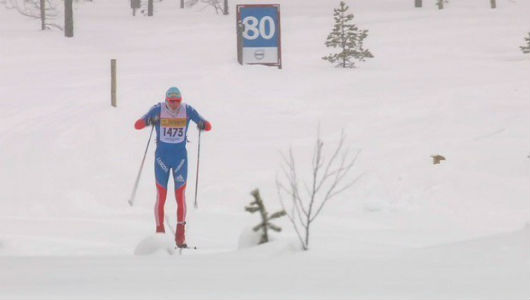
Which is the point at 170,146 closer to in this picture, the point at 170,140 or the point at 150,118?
the point at 170,140

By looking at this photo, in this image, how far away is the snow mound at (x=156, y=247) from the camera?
7.04 metres

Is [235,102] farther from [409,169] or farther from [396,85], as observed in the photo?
[409,169]

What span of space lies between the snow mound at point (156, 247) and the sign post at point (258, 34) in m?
15.2

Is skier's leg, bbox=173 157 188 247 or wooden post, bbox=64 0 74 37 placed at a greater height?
wooden post, bbox=64 0 74 37

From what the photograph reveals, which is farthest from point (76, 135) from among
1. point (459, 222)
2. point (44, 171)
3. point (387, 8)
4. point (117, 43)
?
point (387, 8)

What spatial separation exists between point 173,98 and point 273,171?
13.7 ft

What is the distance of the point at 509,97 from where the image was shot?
17047 millimetres

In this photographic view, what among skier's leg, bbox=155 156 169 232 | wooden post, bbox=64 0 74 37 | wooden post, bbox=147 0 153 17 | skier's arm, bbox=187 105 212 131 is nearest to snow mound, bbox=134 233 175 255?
skier's leg, bbox=155 156 169 232

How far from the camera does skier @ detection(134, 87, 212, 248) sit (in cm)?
918

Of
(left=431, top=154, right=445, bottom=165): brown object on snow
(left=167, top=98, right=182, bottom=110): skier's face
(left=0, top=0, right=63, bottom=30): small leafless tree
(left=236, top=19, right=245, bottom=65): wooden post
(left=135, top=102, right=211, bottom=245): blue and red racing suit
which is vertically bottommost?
(left=431, top=154, right=445, bottom=165): brown object on snow

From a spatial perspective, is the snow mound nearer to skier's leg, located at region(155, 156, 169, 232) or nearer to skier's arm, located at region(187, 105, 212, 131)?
skier's leg, located at region(155, 156, 169, 232)

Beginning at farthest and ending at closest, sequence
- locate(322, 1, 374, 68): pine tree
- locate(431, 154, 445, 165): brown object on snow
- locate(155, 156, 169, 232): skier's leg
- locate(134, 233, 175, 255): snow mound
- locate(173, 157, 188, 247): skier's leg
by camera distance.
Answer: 1. locate(322, 1, 374, 68): pine tree
2. locate(431, 154, 445, 165): brown object on snow
3. locate(155, 156, 169, 232): skier's leg
4. locate(173, 157, 188, 247): skier's leg
5. locate(134, 233, 175, 255): snow mound

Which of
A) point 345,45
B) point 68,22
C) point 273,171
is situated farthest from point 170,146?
point 68,22

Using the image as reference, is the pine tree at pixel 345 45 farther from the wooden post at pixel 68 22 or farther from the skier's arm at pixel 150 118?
the skier's arm at pixel 150 118
